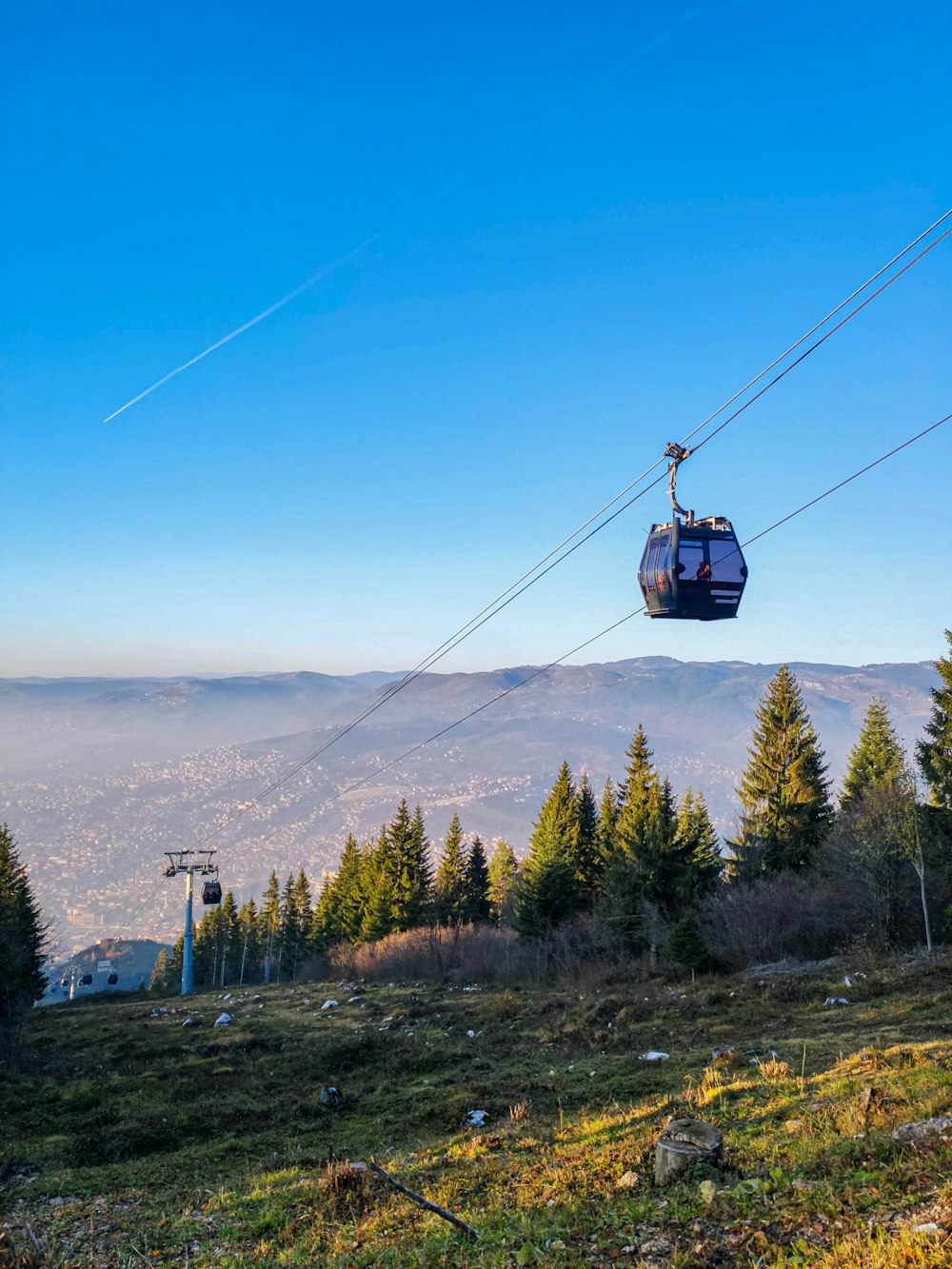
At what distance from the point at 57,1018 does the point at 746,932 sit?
40176 millimetres

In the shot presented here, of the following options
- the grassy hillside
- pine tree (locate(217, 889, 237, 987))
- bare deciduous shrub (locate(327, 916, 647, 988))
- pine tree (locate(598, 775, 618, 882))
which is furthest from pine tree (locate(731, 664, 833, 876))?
pine tree (locate(217, 889, 237, 987))

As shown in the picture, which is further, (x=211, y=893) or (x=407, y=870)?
(x=407, y=870)

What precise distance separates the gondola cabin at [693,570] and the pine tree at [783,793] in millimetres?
29725

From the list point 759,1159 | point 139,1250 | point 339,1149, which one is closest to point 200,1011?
point 339,1149

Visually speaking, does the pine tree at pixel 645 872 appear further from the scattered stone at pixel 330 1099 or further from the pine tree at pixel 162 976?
the pine tree at pixel 162 976

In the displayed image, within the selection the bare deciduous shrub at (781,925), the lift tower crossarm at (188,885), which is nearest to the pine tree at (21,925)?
the lift tower crossarm at (188,885)

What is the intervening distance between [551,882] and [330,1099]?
3264 cm

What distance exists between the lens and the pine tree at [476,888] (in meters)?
60.4

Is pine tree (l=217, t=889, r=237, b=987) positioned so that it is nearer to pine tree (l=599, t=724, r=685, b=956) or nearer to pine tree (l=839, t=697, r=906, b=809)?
pine tree (l=599, t=724, r=685, b=956)

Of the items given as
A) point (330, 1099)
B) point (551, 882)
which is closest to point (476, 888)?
point (551, 882)

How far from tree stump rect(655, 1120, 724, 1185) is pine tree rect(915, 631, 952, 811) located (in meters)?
27.6

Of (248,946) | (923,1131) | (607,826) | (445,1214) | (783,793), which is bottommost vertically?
(248,946)

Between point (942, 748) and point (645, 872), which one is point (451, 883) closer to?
point (645, 872)

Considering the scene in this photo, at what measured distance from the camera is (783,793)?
4372 centimetres
